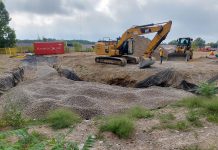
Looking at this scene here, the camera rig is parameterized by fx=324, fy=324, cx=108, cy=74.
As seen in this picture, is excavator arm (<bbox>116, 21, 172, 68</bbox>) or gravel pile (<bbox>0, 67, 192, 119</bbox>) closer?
gravel pile (<bbox>0, 67, 192, 119</bbox>)

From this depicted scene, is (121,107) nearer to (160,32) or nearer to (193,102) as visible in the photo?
(193,102)

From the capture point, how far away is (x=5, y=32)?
161 feet

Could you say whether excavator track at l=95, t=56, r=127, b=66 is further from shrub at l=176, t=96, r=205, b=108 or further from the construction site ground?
shrub at l=176, t=96, r=205, b=108

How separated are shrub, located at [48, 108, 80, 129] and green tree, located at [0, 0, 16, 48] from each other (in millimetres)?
43690

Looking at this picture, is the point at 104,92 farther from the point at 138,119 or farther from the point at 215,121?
the point at 215,121

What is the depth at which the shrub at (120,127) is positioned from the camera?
7.09 meters

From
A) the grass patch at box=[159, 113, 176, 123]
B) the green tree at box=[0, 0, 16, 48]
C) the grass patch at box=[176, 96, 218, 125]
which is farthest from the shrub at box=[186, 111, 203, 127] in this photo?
the green tree at box=[0, 0, 16, 48]

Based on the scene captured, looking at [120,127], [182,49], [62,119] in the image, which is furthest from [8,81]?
[182,49]

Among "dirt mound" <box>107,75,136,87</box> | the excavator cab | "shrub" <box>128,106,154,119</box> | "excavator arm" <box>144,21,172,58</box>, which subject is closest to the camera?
"shrub" <box>128,106,154,119</box>

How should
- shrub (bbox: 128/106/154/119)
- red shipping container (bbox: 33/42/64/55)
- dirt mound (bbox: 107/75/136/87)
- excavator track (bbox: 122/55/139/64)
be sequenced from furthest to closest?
red shipping container (bbox: 33/42/64/55) < excavator track (bbox: 122/55/139/64) < dirt mound (bbox: 107/75/136/87) < shrub (bbox: 128/106/154/119)

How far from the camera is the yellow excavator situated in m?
19.8

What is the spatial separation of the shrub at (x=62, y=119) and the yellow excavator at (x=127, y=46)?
11.7 m

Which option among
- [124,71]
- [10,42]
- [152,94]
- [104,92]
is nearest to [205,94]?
[152,94]

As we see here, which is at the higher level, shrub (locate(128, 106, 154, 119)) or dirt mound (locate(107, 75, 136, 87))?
shrub (locate(128, 106, 154, 119))
